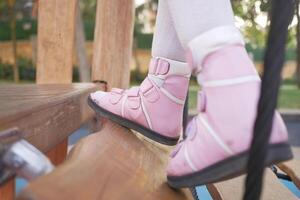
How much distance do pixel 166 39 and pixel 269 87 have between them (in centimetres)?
45

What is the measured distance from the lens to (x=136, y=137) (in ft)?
2.69

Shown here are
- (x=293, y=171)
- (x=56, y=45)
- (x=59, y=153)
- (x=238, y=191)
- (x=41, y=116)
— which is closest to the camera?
(x=41, y=116)

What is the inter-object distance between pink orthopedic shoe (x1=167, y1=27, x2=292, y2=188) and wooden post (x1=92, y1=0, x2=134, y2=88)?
3.30 ft

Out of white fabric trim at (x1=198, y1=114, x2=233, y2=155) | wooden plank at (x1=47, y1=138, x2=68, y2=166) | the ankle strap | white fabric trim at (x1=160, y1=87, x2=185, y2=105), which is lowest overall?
wooden plank at (x1=47, y1=138, x2=68, y2=166)

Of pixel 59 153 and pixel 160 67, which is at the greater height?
pixel 160 67

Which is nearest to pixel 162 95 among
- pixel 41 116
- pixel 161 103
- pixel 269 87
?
pixel 161 103

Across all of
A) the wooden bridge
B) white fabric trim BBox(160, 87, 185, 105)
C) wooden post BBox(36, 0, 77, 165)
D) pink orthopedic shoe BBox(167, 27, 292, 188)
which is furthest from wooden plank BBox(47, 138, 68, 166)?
pink orthopedic shoe BBox(167, 27, 292, 188)

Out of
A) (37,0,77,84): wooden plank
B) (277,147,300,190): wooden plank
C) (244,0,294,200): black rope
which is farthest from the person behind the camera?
(37,0,77,84): wooden plank

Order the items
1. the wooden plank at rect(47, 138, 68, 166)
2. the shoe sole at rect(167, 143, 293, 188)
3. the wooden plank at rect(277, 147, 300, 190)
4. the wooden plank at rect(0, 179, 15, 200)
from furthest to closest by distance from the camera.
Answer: the wooden plank at rect(47, 138, 68, 166)
the wooden plank at rect(277, 147, 300, 190)
the wooden plank at rect(0, 179, 15, 200)
the shoe sole at rect(167, 143, 293, 188)

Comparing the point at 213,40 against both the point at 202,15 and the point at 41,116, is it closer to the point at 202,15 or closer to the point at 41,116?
the point at 202,15

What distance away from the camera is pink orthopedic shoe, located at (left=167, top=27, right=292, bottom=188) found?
0.49m

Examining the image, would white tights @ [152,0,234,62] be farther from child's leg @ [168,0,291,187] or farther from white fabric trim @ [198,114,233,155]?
white fabric trim @ [198,114,233,155]

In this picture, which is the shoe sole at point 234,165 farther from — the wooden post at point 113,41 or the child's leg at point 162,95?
the wooden post at point 113,41

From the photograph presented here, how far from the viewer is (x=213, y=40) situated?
1.85ft
